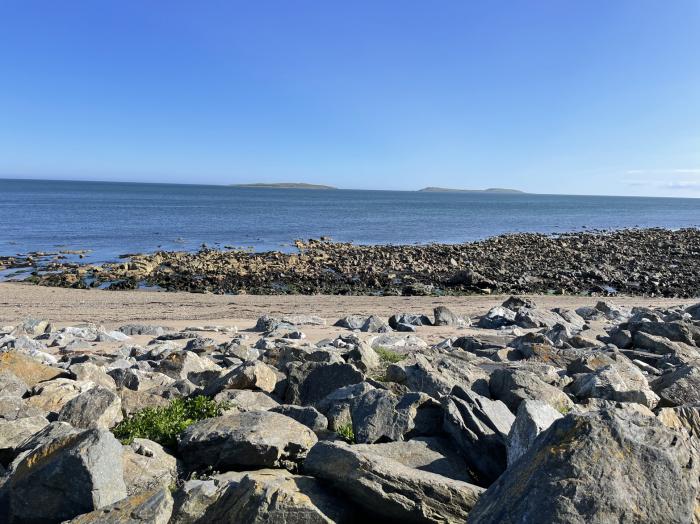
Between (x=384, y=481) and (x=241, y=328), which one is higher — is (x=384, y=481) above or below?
above

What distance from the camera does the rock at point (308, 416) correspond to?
19.7 feet

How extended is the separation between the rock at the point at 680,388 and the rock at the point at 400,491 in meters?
3.75

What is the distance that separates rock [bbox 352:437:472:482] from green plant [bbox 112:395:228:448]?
87.3 inches

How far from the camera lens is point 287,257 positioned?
3766cm

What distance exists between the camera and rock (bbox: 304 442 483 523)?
3.98m

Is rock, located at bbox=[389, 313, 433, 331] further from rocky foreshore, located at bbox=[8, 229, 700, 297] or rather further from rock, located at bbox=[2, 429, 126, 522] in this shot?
rock, located at bbox=[2, 429, 126, 522]

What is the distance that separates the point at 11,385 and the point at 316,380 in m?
4.02

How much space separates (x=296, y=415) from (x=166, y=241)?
46.0 meters

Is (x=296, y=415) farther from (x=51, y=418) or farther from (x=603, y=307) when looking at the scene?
(x=603, y=307)

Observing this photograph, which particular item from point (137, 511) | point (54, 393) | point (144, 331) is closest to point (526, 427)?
point (137, 511)

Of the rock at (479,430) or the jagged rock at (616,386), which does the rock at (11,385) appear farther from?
the jagged rock at (616,386)

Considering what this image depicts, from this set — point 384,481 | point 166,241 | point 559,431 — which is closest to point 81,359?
point 384,481

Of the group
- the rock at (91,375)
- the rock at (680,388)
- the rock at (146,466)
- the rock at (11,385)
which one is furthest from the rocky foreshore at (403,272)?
the rock at (146,466)

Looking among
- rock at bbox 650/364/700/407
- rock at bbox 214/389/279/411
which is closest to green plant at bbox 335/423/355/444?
rock at bbox 214/389/279/411
